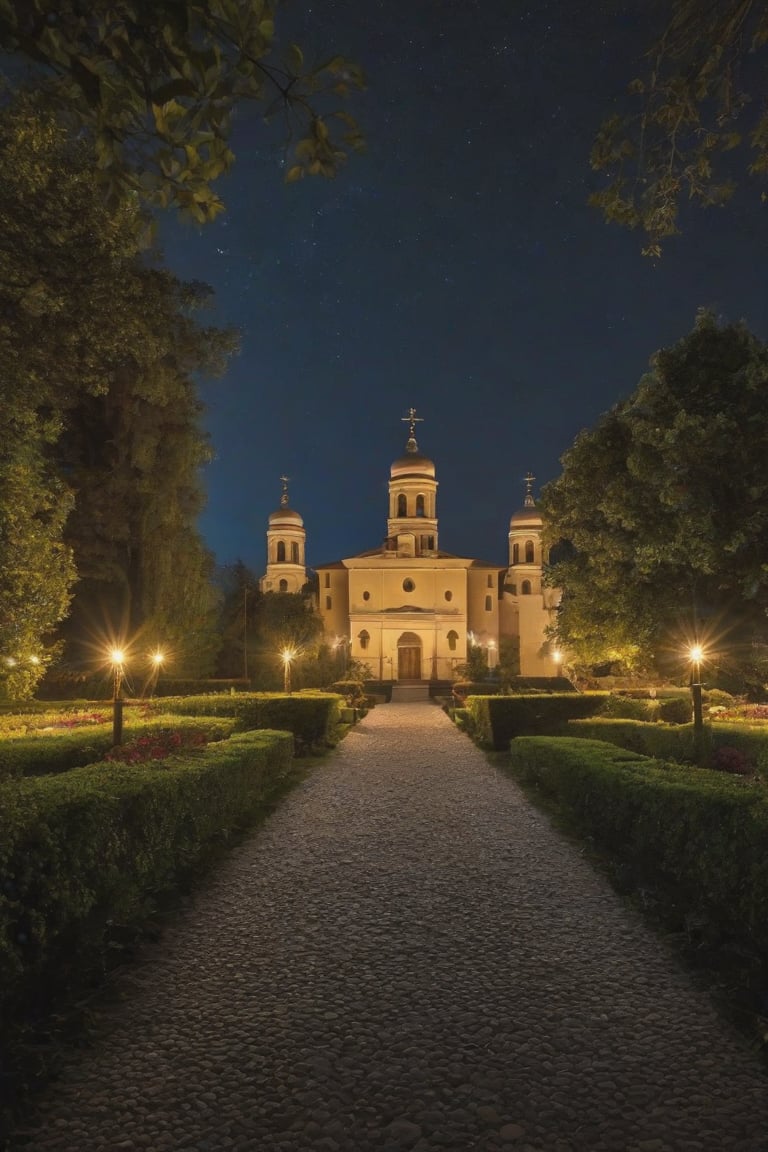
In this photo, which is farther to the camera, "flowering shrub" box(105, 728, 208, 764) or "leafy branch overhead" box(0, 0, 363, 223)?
"flowering shrub" box(105, 728, 208, 764)

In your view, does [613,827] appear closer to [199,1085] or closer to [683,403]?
[199,1085]

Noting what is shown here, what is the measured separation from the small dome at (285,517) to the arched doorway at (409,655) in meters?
14.3

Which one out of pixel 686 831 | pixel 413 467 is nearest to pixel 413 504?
pixel 413 467

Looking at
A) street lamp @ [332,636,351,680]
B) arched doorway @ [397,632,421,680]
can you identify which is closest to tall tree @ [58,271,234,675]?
street lamp @ [332,636,351,680]

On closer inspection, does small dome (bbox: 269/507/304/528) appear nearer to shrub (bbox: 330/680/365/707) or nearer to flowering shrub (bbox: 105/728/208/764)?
shrub (bbox: 330/680/365/707)

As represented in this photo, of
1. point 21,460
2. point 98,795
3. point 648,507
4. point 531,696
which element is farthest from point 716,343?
point 98,795

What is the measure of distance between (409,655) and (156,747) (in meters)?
43.1

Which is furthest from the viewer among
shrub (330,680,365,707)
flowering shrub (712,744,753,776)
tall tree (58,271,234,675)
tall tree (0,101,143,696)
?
shrub (330,680,365,707)

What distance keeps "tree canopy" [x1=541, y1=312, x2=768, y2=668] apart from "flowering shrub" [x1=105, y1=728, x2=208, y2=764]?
37.0 ft

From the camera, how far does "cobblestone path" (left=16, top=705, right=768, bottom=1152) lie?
9.64ft

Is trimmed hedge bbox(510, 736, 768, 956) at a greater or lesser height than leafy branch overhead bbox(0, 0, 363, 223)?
lesser

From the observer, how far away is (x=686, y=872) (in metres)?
5.49

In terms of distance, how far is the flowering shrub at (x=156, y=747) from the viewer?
9273 mm

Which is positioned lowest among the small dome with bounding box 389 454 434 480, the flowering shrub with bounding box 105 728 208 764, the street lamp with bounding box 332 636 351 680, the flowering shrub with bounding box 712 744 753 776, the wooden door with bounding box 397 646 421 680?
the flowering shrub with bounding box 712 744 753 776
